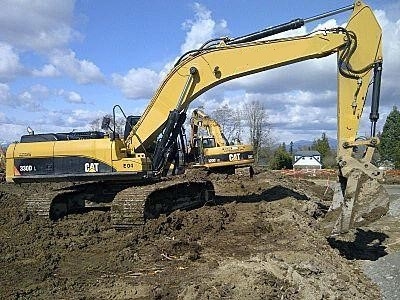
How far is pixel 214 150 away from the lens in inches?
925

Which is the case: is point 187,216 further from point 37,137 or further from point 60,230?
point 37,137

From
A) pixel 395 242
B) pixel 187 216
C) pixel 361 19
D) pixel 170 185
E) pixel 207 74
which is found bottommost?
pixel 395 242

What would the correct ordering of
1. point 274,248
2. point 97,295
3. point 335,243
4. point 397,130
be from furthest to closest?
1. point 397,130
2. point 335,243
3. point 274,248
4. point 97,295

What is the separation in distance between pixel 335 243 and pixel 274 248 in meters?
2.23

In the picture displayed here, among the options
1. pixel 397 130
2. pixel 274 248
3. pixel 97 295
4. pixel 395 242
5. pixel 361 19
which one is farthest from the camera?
pixel 397 130

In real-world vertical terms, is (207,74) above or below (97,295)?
above

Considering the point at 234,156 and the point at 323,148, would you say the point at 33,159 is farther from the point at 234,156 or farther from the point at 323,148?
the point at 323,148

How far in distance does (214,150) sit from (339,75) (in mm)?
14178

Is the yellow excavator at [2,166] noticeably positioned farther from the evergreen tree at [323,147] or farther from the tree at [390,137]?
the evergreen tree at [323,147]

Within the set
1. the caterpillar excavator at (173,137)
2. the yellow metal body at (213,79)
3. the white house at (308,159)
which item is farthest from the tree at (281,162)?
the yellow metal body at (213,79)

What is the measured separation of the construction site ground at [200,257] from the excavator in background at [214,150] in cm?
1024

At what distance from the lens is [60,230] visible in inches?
412

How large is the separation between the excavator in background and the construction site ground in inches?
403

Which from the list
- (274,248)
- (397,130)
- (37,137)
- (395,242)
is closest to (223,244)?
(274,248)
